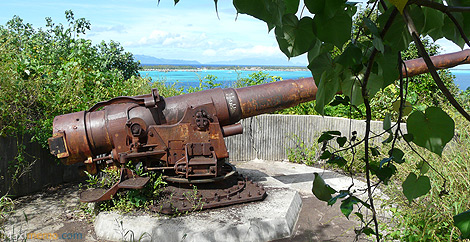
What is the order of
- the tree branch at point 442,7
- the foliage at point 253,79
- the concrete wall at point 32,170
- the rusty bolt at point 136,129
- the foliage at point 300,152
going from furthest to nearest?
the foliage at point 253,79 < the foliage at point 300,152 < the concrete wall at point 32,170 < the rusty bolt at point 136,129 < the tree branch at point 442,7

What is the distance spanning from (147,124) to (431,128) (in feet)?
14.3

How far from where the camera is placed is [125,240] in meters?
4.28

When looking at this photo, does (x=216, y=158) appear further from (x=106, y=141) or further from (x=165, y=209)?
(x=106, y=141)

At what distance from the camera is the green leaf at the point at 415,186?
0.67 metres

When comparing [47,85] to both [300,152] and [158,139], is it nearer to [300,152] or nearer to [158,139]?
[158,139]

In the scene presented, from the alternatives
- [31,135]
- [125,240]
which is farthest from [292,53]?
[31,135]

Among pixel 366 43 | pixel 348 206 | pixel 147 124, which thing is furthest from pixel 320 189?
pixel 147 124

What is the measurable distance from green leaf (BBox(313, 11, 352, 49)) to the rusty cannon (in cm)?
425

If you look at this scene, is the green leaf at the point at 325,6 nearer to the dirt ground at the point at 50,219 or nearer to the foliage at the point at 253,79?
the dirt ground at the point at 50,219

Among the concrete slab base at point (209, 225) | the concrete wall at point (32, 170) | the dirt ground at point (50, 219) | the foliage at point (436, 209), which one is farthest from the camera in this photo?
the concrete wall at point (32, 170)

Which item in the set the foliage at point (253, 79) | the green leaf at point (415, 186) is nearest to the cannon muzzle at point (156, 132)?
the green leaf at point (415, 186)

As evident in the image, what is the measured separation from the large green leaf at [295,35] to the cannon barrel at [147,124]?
420 cm

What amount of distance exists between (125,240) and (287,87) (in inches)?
110

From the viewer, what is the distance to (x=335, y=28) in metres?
0.52
